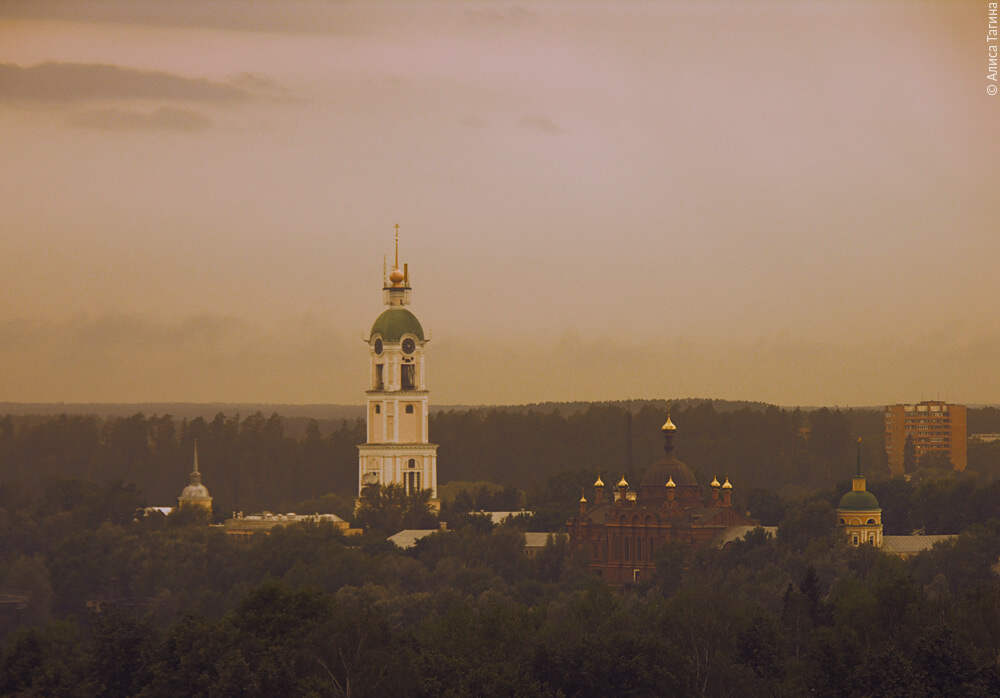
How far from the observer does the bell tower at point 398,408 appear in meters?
165

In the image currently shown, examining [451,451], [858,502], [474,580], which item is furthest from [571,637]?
[451,451]

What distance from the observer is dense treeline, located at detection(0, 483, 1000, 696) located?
8725cm

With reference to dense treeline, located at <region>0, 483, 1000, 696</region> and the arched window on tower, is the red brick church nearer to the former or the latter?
dense treeline, located at <region>0, 483, 1000, 696</region>

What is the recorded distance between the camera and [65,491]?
162m

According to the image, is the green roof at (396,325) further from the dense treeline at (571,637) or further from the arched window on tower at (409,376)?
the dense treeline at (571,637)

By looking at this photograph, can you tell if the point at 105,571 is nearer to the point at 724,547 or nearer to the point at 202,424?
the point at 724,547

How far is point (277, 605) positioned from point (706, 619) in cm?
1365

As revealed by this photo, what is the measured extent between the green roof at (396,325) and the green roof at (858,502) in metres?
31.3

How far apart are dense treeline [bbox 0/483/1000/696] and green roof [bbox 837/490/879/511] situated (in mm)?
7362

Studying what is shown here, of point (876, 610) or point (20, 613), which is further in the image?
point (20, 613)

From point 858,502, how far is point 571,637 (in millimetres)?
48013

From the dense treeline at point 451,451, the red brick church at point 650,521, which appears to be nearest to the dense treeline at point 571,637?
the red brick church at point 650,521

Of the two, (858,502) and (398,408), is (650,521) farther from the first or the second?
(398,408)

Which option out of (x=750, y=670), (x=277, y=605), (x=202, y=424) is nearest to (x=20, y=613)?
(x=277, y=605)
